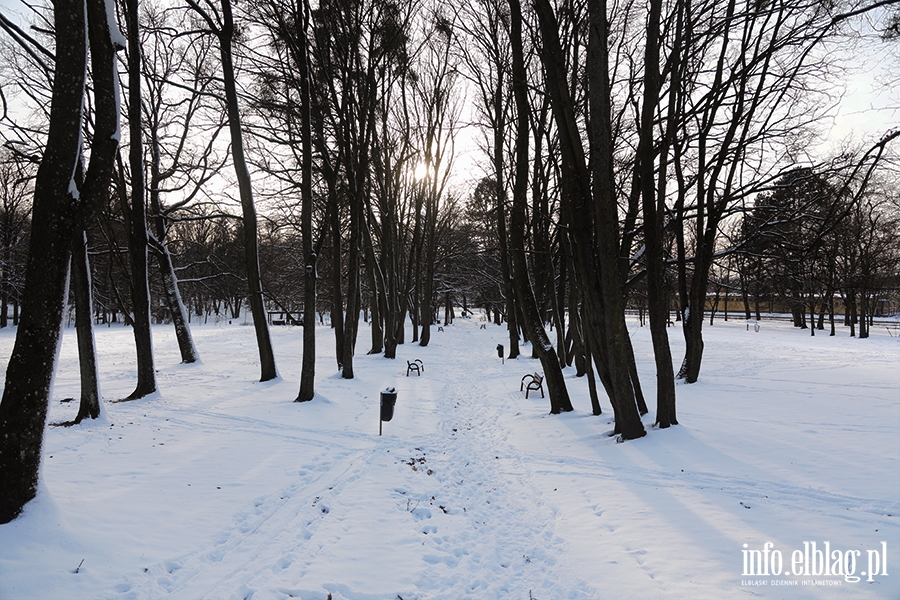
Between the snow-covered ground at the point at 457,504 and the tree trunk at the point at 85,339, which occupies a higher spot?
the tree trunk at the point at 85,339

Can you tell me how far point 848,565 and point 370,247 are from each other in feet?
49.0

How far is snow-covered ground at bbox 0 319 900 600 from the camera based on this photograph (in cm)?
333

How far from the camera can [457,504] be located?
4977 millimetres

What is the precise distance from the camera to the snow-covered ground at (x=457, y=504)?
131 inches

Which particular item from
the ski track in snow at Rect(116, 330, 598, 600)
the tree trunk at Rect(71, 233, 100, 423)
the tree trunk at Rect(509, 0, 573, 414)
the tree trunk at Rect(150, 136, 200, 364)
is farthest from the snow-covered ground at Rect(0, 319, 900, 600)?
A: the tree trunk at Rect(150, 136, 200, 364)

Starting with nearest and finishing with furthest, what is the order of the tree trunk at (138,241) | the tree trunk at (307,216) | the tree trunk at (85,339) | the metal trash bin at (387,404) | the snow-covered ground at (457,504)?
the snow-covered ground at (457,504), the tree trunk at (85,339), the metal trash bin at (387,404), the tree trunk at (138,241), the tree trunk at (307,216)

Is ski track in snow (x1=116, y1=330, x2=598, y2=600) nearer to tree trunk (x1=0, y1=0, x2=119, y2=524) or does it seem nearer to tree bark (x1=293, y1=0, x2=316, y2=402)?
tree trunk (x1=0, y1=0, x2=119, y2=524)

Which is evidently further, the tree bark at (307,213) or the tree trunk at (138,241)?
the tree bark at (307,213)

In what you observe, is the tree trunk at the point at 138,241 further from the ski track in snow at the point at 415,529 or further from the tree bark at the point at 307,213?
the tree bark at the point at 307,213

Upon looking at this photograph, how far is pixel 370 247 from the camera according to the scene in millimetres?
16484

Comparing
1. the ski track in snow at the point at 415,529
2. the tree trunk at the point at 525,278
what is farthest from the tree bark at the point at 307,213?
the tree trunk at the point at 525,278

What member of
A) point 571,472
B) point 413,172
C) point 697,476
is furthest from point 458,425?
point 413,172

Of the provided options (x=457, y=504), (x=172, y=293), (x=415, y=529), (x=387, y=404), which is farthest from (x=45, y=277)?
(x=172, y=293)

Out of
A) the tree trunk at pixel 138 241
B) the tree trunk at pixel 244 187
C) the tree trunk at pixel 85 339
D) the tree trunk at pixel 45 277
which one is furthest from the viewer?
the tree trunk at pixel 244 187
